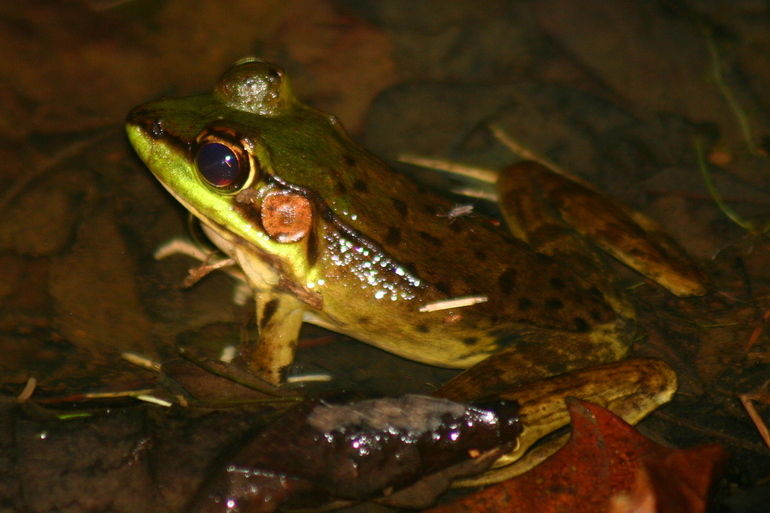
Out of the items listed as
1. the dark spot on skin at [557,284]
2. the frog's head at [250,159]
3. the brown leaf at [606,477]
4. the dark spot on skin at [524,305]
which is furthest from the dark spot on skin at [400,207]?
the brown leaf at [606,477]

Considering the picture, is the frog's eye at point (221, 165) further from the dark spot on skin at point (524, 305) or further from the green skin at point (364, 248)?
the dark spot on skin at point (524, 305)

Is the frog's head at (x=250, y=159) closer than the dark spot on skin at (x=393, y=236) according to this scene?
Yes

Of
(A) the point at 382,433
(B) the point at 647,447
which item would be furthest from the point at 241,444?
(B) the point at 647,447

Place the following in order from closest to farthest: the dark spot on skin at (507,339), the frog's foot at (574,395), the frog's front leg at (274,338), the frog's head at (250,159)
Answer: the frog's foot at (574,395) → the frog's head at (250,159) → the dark spot on skin at (507,339) → the frog's front leg at (274,338)

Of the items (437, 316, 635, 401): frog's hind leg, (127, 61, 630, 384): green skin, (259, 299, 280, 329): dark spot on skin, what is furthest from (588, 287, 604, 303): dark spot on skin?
(259, 299, 280, 329): dark spot on skin

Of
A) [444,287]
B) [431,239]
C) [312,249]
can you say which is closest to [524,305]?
[444,287]

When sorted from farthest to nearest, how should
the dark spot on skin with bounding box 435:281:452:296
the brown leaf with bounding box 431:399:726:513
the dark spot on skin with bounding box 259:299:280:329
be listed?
the dark spot on skin with bounding box 259:299:280:329 < the dark spot on skin with bounding box 435:281:452:296 < the brown leaf with bounding box 431:399:726:513

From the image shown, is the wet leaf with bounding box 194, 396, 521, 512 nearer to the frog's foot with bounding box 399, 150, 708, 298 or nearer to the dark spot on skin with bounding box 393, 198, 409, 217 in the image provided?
the dark spot on skin with bounding box 393, 198, 409, 217
